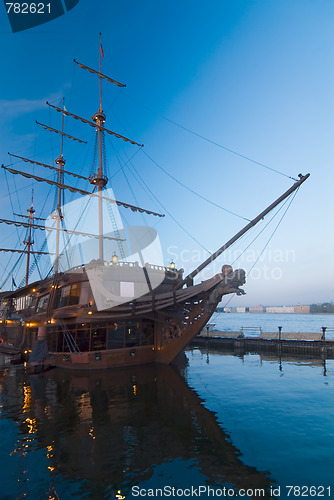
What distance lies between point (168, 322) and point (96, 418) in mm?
10710

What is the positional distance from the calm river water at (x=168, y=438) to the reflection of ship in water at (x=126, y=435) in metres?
0.04

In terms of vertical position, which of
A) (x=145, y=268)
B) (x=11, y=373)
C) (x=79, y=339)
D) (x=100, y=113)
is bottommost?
(x=11, y=373)

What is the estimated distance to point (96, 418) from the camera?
1103 cm

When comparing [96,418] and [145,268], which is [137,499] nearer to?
[96,418]

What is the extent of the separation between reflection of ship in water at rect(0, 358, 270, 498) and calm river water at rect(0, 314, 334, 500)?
0.04 meters

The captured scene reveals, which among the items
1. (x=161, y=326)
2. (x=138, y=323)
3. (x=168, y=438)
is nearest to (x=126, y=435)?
(x=168, y=438)

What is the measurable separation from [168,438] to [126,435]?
1423 mm

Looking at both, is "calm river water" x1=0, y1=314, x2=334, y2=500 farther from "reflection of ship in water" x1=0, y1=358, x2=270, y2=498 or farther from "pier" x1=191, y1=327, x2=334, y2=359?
"pier" x1=191, y1=327, x2=334, y2=359

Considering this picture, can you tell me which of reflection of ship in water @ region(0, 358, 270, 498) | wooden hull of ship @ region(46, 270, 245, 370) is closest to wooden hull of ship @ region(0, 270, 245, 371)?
wooden hull of ship @ region(46, 270, 245, 370)

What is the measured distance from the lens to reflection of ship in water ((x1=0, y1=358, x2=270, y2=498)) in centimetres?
698

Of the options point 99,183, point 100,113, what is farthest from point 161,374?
point 100,113

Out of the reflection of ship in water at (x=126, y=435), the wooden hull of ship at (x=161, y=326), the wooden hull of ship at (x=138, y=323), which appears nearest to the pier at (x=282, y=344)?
the wooden hull of ship at (x=161, y=326)

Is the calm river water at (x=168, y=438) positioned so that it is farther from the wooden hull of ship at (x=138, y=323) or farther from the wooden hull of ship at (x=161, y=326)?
the wooden hull of ship at (x=138, y=323)

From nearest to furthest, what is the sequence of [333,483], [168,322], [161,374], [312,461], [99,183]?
[333,483]
[312,461]
[161,374]
[168,322]
[99,183]
